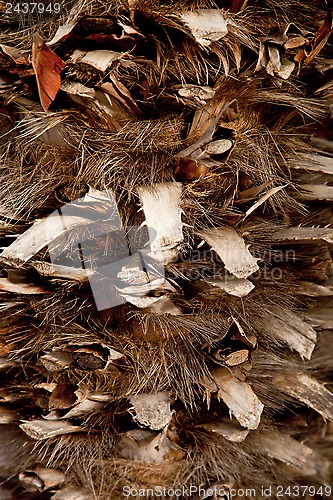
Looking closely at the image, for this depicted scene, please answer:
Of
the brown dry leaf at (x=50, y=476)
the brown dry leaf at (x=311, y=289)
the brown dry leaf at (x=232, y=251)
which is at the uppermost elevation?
the brown dry leaf at (x=232, y=251)

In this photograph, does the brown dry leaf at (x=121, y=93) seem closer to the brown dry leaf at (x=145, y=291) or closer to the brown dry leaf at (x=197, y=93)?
the brown dry leaf at (x=197, y=93)

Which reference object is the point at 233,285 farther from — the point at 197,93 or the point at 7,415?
the point at 7,415

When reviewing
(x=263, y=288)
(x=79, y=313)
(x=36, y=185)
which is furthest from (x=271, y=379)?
(x=36, y=185)

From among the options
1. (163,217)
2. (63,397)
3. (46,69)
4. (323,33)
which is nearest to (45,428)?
(63,397)

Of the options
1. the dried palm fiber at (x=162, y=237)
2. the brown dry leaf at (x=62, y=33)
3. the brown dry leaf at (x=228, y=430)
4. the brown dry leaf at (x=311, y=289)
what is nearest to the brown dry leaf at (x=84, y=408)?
the dried palm fiber at (x=162, y=237)

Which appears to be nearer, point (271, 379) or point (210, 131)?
point (210, 131)

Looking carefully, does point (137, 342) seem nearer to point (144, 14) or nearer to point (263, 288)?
point (263, 288)
